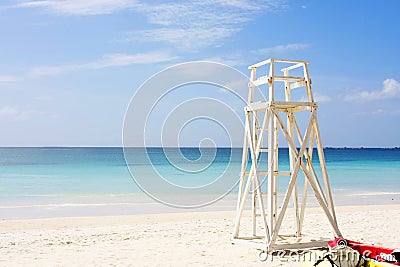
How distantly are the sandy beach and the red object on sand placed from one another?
0.98 meters

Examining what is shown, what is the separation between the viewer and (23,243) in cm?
1086

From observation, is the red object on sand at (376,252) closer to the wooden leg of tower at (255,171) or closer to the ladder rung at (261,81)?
the wooden leg of tower at (255,171)

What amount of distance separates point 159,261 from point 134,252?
1.03 metres

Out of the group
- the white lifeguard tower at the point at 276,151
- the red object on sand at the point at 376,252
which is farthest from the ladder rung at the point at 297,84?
the red object on sand at the point at 376,252

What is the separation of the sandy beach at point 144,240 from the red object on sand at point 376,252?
0.98m

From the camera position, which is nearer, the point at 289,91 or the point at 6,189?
the point at 289,91

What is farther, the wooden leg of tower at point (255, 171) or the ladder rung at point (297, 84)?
the ladder rung at point (297, 84)

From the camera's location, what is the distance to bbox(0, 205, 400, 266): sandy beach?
28.0 feet

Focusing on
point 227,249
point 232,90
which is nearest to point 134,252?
point 227,249

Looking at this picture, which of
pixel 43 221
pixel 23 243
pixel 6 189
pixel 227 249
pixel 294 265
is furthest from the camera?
pixel 6 189

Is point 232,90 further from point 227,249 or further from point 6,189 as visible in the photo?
point 6,189

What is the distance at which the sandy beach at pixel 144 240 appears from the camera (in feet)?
28.0

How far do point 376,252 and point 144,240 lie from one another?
5.12 metres

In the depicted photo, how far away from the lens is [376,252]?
725 cm
